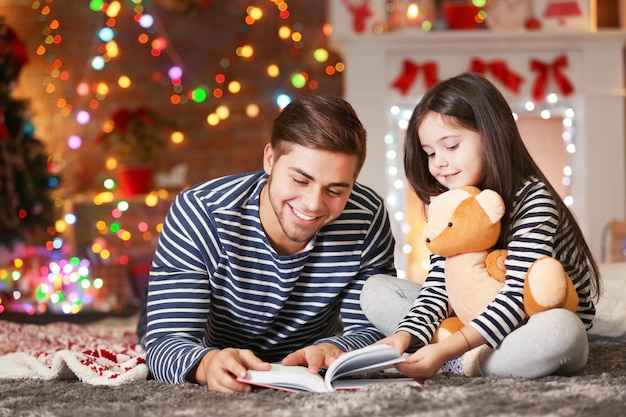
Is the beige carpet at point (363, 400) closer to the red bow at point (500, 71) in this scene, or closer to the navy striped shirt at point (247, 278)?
the navy striped shirt at point (247, 278)

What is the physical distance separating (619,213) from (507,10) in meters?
1.07

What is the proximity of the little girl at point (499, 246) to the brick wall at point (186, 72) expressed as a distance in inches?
111

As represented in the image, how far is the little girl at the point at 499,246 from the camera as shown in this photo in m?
1.44

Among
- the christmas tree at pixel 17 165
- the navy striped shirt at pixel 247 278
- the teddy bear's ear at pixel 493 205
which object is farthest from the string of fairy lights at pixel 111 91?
the teddy bear's ear at pixel 493 205

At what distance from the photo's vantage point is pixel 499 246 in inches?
63.3

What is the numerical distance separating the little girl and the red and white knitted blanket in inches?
19.6

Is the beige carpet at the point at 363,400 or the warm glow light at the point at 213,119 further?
the warm glow light at the point at 213,119

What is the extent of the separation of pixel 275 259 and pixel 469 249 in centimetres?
36

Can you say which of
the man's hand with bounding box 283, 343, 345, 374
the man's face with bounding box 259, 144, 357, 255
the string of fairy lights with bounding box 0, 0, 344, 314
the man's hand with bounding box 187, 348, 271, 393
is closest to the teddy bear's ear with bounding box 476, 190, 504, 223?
the man's face with bounding box 259, 144, 357, 255

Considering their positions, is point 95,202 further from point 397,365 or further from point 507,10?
point 397,365

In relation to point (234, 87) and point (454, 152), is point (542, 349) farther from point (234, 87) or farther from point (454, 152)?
point (234, 87)

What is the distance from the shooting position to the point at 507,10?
3990 mm

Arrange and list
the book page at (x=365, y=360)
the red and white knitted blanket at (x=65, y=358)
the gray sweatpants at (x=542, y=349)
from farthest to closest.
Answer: the red and white knitted blanket at (x=65, y=358), the gray sweatpants at (x=542, y=349), the book page at (x=365, y=360)

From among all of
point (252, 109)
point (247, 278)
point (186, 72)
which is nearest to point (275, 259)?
point (247, 278)
